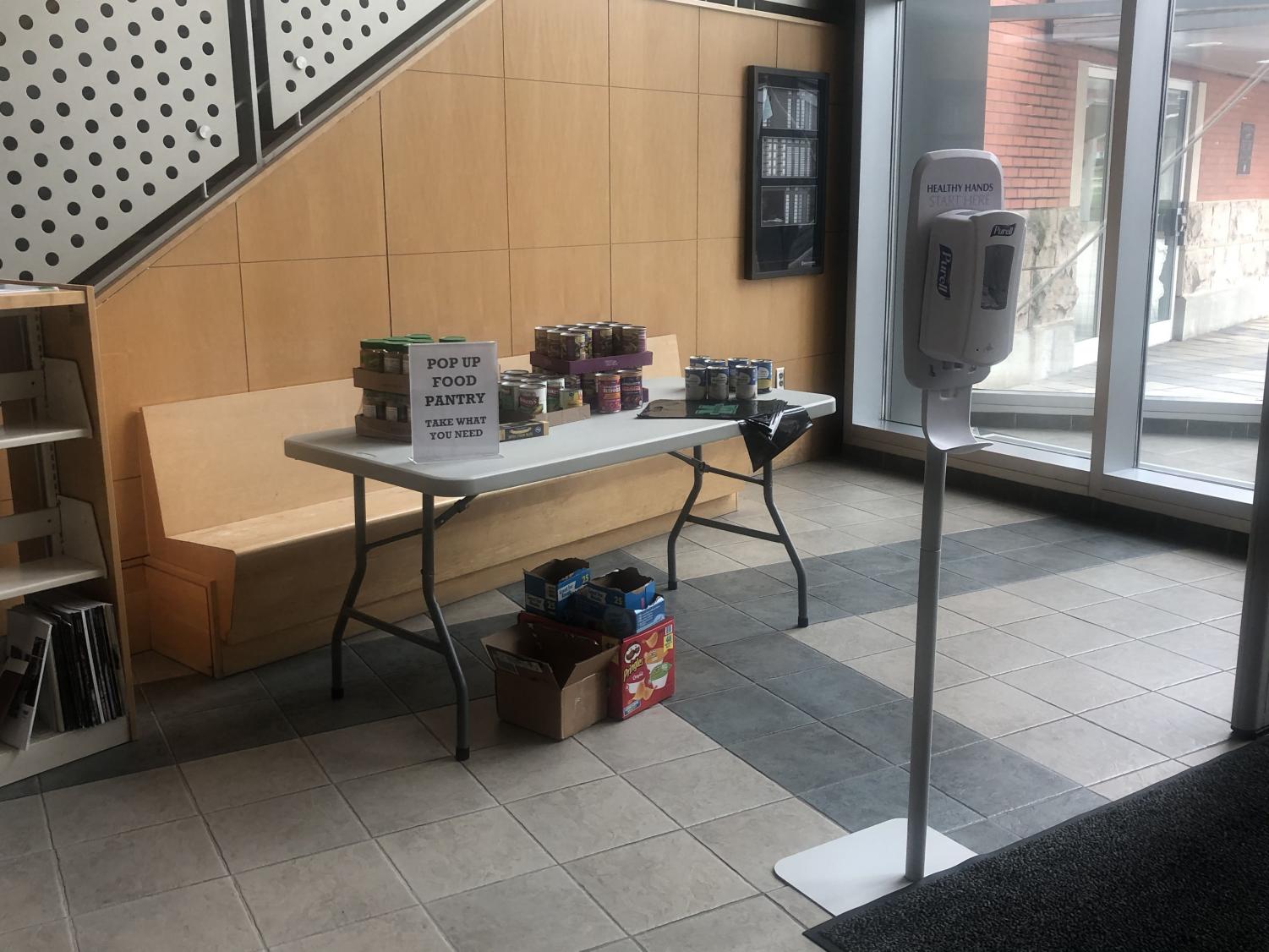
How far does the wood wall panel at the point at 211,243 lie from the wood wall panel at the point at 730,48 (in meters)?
2.74

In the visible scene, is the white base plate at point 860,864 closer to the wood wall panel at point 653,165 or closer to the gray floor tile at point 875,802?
the gray floor tile at point 875,802

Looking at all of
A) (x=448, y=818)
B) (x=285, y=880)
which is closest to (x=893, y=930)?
(x=448, y=818)

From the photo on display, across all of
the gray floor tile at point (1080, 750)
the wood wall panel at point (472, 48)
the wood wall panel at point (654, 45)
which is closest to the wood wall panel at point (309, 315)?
the wood wall panel at point (472, 48)

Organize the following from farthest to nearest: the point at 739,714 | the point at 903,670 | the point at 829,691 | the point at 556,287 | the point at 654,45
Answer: the point at 654,45
the point at 556,287
the point at 903,670
the point at 829,691
the point at 739,714

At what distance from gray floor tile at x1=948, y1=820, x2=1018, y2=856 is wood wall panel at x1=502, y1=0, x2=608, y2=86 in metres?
3.69

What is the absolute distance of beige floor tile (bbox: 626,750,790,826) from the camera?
3.02m

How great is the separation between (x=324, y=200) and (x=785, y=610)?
243cm

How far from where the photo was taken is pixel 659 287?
5.91 metres

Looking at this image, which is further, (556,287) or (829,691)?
(556,287)

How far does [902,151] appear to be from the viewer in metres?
6.77

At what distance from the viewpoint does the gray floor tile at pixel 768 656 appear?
12.9 ft

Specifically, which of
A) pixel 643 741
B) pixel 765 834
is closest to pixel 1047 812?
pixel 765 834

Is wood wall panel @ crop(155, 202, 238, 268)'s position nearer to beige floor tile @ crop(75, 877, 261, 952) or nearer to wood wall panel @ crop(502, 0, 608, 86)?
wood wall panel @ crop(502, 0, 608, 86)

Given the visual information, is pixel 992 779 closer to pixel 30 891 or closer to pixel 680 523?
pixel 680 523
